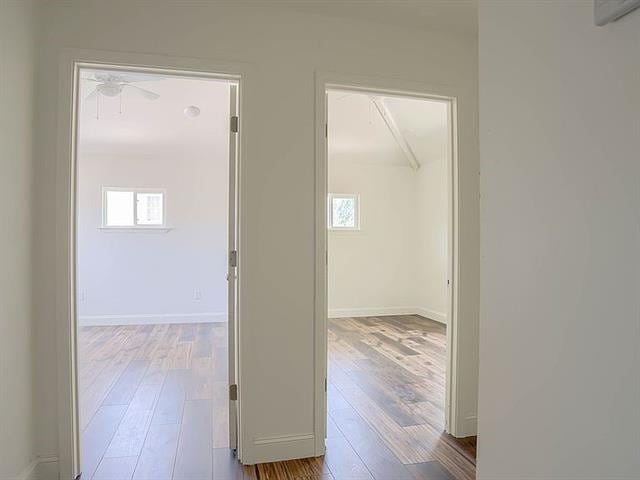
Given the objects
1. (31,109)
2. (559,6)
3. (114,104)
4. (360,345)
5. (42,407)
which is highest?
(114,104)

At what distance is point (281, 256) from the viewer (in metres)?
2.23

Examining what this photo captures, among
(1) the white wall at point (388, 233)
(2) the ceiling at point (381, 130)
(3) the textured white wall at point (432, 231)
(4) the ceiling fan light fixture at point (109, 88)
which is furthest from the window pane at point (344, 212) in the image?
(4) the ceiling fan light fixture at point (109, 88)

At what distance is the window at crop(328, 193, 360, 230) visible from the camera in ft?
21.0

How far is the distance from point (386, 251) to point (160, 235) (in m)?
3.61

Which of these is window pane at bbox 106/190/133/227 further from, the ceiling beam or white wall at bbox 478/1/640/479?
white wall at bbox 478/1/640/479

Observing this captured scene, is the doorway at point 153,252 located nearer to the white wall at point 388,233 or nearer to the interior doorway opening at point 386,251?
the interior doorway opening at point 386,251

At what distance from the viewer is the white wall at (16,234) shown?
170cm

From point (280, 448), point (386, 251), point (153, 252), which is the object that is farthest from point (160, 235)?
point (280, 448)

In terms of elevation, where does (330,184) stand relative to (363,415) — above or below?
above

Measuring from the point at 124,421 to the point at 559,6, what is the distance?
3.12 metres

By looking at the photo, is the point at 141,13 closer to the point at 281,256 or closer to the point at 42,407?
the point at 281,256

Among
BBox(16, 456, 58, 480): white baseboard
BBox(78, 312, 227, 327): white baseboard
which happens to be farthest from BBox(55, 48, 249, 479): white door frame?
BBox(78, 312, 227, 327): white baseboard

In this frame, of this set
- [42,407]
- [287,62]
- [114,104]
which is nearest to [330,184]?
[114,104]

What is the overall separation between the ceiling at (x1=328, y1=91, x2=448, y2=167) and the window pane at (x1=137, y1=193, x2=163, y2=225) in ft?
9.21
